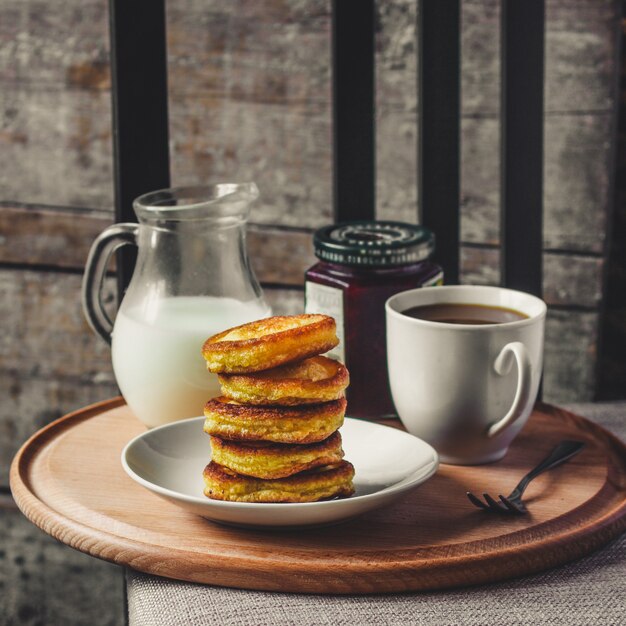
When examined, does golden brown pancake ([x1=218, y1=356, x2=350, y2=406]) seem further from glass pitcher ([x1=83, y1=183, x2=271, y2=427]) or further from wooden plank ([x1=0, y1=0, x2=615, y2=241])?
wooden plank ([x1=0, y1=0, x2=615, y2=241])

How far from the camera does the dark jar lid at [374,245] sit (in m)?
0.87

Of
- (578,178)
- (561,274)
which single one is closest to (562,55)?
(578,178)

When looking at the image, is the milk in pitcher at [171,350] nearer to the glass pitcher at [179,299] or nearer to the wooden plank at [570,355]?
Result: the glass pitcher at [179,299]

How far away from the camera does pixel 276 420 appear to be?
667 millimetres

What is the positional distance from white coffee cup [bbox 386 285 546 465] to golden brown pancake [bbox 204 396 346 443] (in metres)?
0.13

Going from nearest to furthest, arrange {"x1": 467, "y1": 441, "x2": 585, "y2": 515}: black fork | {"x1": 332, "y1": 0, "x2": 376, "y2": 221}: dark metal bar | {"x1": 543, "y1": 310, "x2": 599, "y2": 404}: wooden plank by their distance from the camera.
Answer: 1. {"x1": 467, "y1": 441, "x2": 585, "y2": 515}: black fork
2. {"x1": 332, "y1": 0, "x2": 376, "y2": 221}: dark metal bar
3. {"x1": 543, "y1": 310, "x2": 599, "y2": 404}: wooden plank

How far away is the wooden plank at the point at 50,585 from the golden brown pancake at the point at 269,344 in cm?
109

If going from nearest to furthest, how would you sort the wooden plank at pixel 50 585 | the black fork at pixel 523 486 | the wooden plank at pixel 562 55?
the black fork at pixel 523 486, the wooden plank at pixel 562 55, the wooden plank at pixel 50 585

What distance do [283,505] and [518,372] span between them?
0.73 feet

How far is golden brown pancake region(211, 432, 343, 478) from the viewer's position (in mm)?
670

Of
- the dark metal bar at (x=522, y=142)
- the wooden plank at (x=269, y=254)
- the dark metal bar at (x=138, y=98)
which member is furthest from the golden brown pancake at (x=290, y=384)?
the wooden plank at (x=269, y=254)


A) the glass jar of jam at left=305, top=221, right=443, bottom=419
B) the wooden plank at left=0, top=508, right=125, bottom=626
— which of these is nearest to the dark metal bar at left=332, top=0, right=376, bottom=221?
the glass jar of jam at left=305, top=221, right=443, bottom=419

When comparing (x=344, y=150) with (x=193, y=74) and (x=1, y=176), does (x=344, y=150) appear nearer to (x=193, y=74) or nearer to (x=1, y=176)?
(x=193, y=74)

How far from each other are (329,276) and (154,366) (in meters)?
0.16
